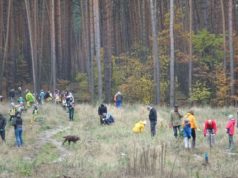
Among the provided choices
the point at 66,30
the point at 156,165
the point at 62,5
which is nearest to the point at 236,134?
the point at 156,165

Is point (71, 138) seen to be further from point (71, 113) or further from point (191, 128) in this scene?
point (71, 113)

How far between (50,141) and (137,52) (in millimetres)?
26804

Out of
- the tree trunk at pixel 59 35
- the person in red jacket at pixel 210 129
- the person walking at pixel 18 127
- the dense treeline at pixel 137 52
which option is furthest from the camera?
the tree trunk at pixel 59 35

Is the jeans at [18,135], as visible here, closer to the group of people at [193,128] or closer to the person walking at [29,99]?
the group of people at [193,128]

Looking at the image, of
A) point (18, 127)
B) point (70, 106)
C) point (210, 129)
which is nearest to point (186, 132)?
point (210, 129)

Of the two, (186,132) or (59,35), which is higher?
(59,35)

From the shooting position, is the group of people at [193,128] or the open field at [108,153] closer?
the open field at [108,153]

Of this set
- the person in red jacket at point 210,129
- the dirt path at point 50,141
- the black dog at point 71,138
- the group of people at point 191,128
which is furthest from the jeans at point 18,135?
the person in red jacket at point 210,129

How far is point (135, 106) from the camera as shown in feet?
111

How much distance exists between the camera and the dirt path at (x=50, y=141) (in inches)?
878

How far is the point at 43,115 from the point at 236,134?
439 inches

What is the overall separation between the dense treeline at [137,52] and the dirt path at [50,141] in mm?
9892

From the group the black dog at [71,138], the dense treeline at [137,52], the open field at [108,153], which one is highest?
the dense treeline at [137,52]

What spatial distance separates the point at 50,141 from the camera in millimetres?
24891
